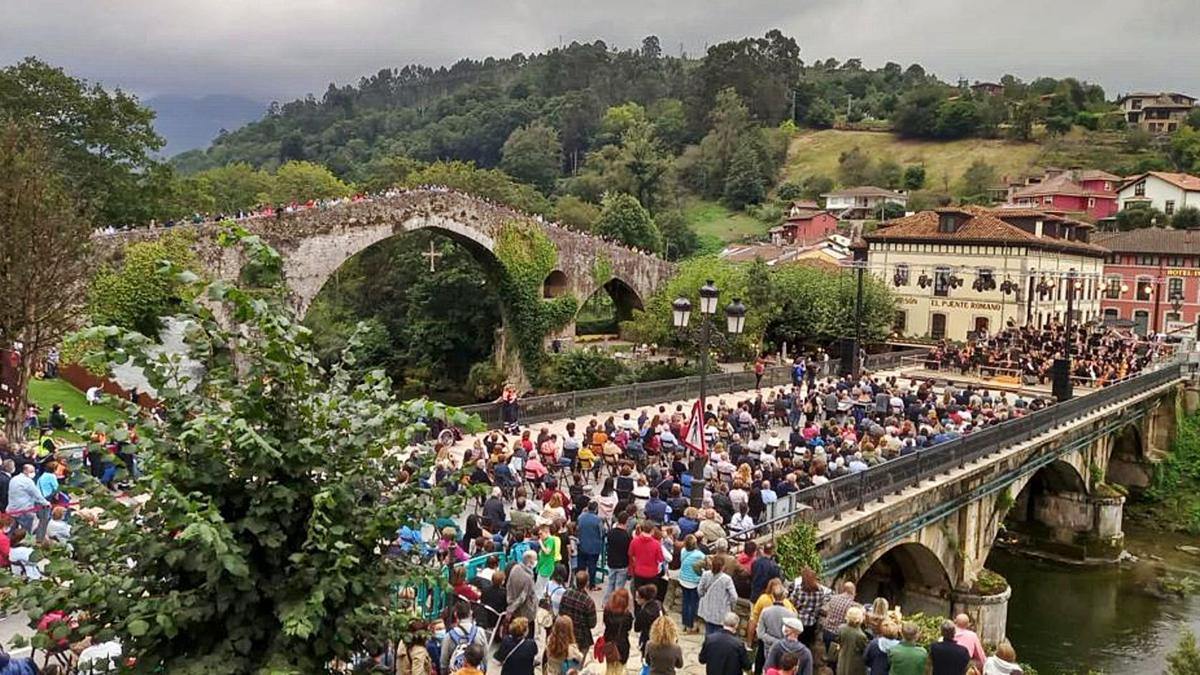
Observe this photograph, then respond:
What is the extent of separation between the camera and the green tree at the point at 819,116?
120 metres

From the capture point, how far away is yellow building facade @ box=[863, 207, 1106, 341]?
46.8 meters

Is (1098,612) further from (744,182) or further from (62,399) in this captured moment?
(744,182)

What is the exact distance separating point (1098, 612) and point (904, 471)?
38.1 feet

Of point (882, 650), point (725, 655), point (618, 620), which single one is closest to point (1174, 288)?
point (882, 650)

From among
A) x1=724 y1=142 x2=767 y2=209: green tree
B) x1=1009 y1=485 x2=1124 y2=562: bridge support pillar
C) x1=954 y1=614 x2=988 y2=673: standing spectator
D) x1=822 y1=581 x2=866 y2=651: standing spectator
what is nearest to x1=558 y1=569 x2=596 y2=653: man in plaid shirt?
x1=822 y1=581 x2=866 y2=651: standing spectator

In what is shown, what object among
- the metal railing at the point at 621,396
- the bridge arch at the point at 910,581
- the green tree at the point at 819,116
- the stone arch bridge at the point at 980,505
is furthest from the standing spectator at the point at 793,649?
the green tree at the point at 819,116

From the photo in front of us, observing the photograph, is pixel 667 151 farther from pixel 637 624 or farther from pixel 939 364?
pixel 637 624

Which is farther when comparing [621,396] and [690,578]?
[621,396]

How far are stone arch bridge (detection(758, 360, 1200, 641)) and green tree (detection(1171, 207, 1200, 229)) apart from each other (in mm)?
42052

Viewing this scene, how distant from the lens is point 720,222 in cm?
9231

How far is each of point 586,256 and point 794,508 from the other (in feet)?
107

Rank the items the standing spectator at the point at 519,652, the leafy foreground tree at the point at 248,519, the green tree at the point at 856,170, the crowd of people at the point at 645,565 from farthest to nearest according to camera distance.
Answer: the green tree at the point at 856,170, the crowd of people at the point at 645,565, the standing spectator at the point at 519,652, the leafy foreground tree at the point at 248,519

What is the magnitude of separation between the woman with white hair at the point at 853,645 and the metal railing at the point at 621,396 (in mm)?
11169

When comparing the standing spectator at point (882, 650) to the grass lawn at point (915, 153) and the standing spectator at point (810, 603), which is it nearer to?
the standing spectator at point (810, 603)
